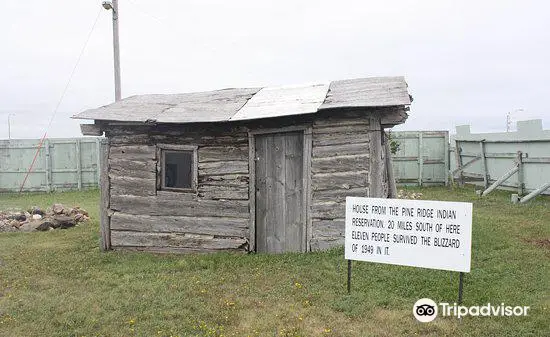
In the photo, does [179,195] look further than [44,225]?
No

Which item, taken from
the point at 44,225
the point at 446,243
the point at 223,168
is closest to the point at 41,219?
the point at 44,225

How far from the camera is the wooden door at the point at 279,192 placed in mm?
9484

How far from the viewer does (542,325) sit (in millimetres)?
5438

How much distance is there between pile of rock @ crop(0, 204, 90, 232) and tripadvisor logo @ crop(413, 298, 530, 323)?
11.1 m

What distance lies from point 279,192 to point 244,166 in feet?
3.01

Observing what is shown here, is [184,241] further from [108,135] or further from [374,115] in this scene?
[374,115]

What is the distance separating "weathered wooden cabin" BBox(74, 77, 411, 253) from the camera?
905 centimetres

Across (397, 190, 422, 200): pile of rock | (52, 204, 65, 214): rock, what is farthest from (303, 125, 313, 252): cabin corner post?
(52, 204, 65, 214): rock

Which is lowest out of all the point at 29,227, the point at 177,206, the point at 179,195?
the point at 29,227

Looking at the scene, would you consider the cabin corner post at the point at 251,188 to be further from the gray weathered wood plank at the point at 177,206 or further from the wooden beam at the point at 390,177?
the wooden beam at the point at 390,177

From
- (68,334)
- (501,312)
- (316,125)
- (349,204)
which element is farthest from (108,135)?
(501,312)

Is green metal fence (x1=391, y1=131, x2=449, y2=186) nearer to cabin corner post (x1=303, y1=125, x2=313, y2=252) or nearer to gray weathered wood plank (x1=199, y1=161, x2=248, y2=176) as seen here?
cabin corner post (x1=303, y1=125, x2=313, y2=252)

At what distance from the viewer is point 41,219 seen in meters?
13.8

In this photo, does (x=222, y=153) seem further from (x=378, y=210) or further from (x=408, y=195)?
(x=408, y=195)
